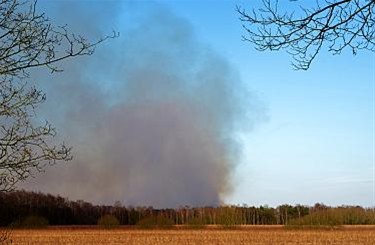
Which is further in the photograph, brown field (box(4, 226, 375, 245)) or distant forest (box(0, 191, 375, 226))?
distant forest (box(0, 191, 375, 226))

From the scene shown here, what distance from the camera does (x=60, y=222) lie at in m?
127

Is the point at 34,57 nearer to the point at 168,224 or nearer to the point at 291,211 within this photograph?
Answer: the point at 168,224

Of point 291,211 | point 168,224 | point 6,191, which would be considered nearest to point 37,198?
point 168,224

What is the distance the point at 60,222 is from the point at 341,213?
191ft

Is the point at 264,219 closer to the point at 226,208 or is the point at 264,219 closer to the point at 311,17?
the point at 226,208

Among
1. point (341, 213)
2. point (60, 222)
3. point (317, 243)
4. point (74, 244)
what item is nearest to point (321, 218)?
point (341, 213)

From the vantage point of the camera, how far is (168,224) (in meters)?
107

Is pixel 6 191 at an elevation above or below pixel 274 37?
below

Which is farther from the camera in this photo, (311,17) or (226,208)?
(226,208)

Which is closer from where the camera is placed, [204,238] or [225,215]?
[204,238]

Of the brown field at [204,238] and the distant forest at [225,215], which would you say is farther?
the distant forest at [225,215]

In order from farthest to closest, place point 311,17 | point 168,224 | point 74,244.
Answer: point 168,224 < point 74,244 < point 311,17

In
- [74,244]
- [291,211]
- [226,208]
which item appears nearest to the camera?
[74,244]

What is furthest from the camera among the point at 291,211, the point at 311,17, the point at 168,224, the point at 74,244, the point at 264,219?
the point at 264,219
